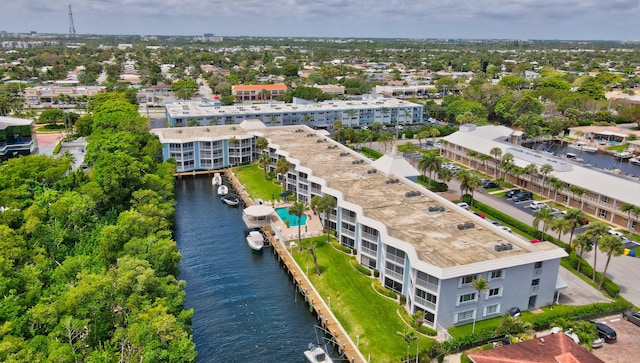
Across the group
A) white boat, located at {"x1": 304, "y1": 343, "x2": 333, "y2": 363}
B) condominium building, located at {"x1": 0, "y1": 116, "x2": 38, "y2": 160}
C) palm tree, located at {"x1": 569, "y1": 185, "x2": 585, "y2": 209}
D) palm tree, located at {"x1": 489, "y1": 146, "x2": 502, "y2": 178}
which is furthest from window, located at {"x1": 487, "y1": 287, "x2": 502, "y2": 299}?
condominium building, located at {"x1": 0, "y1": 116, "x2": 38, "y2": 160}

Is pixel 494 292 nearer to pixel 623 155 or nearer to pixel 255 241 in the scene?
pixel 255 241

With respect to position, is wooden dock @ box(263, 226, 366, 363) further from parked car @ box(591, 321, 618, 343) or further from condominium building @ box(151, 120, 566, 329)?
parked car @ box(591, 321, 618, 343)

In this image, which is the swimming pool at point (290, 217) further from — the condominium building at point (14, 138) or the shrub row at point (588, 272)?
the condominium building at point (14, 138)

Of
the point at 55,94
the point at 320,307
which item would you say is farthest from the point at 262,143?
the point at 55,94

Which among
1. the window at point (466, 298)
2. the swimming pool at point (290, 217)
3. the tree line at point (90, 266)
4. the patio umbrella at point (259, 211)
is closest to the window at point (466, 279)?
the window at point (466, 298)

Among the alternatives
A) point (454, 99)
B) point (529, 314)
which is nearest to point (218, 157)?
point (529, 314)

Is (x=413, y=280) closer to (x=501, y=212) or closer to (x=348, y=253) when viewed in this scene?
(x=348, y=253)

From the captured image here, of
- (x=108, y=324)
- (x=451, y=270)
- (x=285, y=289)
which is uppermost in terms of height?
(x=451, y=270)
